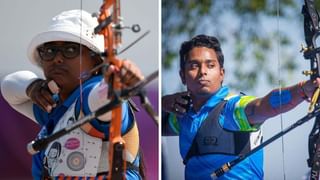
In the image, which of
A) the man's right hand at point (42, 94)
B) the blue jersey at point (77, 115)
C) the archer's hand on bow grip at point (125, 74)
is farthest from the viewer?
the man's right hand at point (42, 94)

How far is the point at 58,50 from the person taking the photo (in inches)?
105

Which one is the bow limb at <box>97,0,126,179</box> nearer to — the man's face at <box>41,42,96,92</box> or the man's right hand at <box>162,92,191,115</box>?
the man's face at <box>41,42,96,92</box>

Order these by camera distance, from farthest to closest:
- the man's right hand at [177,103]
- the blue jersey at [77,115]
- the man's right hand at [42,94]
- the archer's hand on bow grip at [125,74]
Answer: the man's right hand at [177,103] < the man's right hand at [42,94] < the blue jersey at [77,115] < the archer's hand on bow grip at [125,74]

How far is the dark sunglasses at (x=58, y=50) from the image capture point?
8.71 feet

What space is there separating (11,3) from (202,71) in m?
0.96

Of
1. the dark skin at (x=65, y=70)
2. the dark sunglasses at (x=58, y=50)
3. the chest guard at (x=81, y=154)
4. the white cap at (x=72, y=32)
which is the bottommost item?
the chest guard at (x=81, y=154)

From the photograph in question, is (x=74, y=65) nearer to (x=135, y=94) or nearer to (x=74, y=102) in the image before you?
(x=74, y=102)

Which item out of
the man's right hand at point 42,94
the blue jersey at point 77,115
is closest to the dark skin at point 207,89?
the blue jersey at point 77,115

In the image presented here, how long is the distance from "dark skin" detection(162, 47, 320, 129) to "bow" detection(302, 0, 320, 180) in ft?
0.17

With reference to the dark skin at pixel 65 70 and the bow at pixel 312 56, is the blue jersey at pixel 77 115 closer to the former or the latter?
the dark skin at pixel 65 70

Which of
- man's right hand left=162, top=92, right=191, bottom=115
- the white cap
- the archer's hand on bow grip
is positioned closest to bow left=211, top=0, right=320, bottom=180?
man's right hand left=162, top=92, right=191, bottom=115

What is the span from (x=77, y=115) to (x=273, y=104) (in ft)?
3.13

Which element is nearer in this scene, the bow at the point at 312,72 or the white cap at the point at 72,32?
the white cap at the point at 72,32

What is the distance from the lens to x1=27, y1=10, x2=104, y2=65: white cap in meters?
2.63
